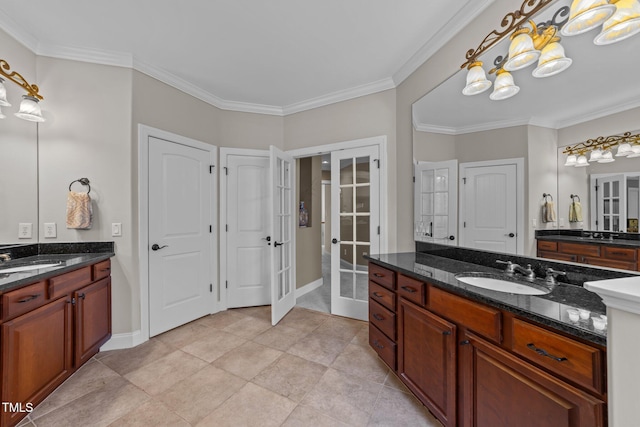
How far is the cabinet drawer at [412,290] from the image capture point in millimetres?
1541

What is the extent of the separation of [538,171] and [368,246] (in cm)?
169

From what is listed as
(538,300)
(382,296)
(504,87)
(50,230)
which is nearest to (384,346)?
(382,296)

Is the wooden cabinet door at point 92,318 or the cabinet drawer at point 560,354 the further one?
the wooden cabinet door at point 92,318

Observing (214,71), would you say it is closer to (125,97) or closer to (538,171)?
(125,97)

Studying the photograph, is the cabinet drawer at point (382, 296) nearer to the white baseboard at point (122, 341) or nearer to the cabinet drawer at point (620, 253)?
the cabinet drawer at point (620, 253)

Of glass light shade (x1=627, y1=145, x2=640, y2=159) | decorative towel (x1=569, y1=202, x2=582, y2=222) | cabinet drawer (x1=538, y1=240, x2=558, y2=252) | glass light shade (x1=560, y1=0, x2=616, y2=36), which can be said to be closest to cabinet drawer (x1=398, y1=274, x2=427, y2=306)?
cabinet drawer (x1=538, y1=240, x2=558, y2=252)

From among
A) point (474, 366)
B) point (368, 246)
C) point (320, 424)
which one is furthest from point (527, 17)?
point (320, 424)

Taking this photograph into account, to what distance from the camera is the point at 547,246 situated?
1.42 metres

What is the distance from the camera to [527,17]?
52.7 inches

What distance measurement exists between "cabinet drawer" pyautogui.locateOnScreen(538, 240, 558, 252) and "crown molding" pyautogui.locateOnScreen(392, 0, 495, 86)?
5.03 feet

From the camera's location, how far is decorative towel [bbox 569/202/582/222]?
1.29 metres

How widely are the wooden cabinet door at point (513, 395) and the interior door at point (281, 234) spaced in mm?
1967

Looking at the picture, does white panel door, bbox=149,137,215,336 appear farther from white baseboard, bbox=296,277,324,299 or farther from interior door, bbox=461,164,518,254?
interior door, bbox=461,164,518,254

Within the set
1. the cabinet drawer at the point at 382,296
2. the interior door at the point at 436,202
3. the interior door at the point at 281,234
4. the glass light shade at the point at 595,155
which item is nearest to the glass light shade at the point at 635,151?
the glass light shade at the point at 595,155
